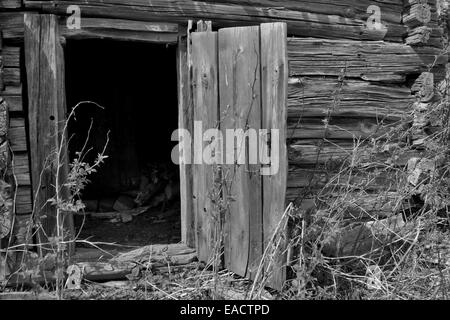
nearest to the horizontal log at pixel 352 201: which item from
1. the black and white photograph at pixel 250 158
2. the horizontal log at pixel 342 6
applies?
the black and white photograph at pixel 250 158

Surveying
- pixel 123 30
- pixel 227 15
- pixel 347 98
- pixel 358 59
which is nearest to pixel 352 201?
pixel 347 98

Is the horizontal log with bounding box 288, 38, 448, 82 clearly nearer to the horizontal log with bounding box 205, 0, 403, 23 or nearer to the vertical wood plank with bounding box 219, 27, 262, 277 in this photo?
the horizontal log with bounding box 205, 0, 403, 23

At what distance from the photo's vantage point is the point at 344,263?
4.05 meters

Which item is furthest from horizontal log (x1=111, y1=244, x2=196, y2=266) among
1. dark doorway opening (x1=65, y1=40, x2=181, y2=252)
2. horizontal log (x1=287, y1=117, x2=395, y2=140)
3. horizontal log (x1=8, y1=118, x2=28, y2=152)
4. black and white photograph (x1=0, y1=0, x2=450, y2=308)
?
dark doorway opening (x1=65, y1=40, x2=181, y2=252)

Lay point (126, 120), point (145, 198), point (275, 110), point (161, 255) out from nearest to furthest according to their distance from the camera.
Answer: point (275, 110), point (161, 255), point (145, 198), point (126, 120)

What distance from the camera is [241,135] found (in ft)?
12.8

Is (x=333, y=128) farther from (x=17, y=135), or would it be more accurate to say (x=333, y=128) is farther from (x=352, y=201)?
(x=17, y=135)

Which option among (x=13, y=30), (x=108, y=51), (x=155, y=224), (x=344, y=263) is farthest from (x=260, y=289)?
(x=108, y=51)

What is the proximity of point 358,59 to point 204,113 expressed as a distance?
1.61 m

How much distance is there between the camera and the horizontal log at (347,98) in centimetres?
474

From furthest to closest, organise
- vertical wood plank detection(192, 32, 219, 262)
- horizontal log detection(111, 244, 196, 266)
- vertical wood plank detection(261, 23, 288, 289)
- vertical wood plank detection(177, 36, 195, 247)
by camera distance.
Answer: vertical wood plank detection(177, 36, 195, 247) → horizontal log detection(111, 244, 196, 266) → vertical wood plank detection(192, 32, 219, 262) → vertical wood plank detection(261, 23, 288, 289)

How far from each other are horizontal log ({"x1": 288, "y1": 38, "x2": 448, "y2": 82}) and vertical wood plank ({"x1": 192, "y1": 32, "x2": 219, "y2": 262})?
825 millimetres

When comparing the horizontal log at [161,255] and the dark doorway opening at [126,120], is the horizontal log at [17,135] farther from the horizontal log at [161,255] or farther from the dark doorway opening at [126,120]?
the dark doorway opening at [126,120]

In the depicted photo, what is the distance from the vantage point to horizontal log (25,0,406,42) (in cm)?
427
